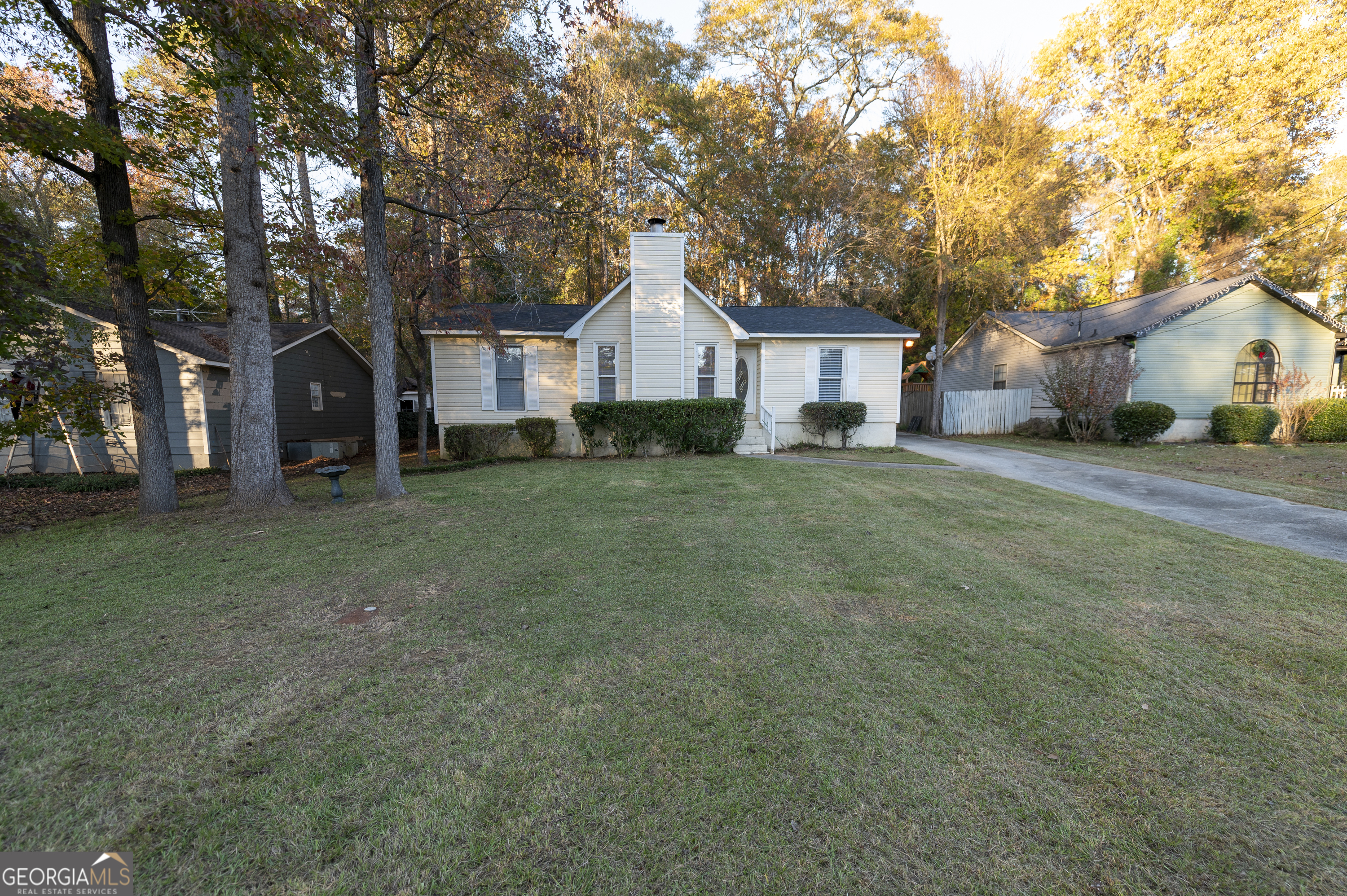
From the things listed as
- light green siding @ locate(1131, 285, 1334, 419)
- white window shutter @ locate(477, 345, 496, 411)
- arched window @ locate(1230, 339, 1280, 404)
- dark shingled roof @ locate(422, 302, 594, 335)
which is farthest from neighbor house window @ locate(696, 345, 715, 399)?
arched window @ locate(1230, 339, 1280, 404)

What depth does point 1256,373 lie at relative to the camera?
14672mm

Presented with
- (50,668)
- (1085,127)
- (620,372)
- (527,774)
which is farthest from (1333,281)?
(50,668)

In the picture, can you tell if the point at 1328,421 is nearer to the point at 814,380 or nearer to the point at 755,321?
the point at 814,380

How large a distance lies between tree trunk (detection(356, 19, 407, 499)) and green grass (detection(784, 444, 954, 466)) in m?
8.93

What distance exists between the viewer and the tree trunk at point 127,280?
591cm

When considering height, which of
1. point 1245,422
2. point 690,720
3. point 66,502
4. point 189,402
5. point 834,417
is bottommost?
point 690,720

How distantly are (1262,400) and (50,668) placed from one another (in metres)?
24.5

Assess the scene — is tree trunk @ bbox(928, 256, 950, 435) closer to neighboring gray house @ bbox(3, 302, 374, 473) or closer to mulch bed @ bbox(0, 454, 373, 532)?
neighboring gray house @ bbox(3, 302, 374, 473)

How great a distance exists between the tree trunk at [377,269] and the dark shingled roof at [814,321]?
8332mm

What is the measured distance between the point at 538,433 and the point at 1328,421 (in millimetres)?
20930

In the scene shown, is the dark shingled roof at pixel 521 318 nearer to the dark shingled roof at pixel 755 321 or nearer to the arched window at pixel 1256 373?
the dark shingled roof at pixel 755 321

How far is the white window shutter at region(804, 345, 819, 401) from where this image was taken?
518 inches

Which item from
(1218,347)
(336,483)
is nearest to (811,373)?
(336,483)

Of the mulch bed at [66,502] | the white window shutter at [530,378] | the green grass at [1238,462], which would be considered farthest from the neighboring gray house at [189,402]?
the green grass at [1238,462]
